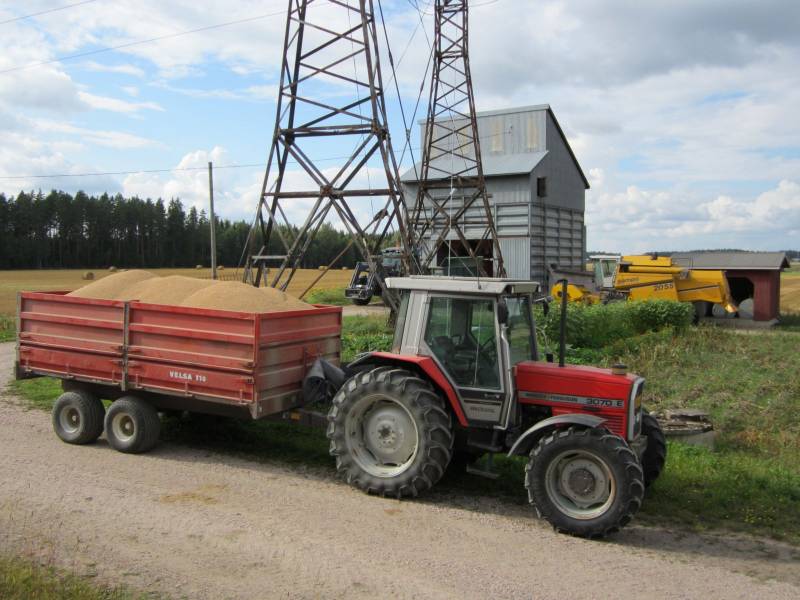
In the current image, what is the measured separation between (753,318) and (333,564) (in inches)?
810

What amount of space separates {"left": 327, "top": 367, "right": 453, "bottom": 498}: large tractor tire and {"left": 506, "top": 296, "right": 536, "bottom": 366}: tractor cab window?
0.89 metres

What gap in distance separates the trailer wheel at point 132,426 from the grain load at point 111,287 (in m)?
1.39

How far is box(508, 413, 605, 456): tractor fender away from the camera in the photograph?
593cm

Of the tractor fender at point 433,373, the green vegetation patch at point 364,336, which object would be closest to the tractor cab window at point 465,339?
the tractor fender at point 433,373

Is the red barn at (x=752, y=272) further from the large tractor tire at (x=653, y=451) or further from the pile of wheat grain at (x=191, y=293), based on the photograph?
the pile of wheat grain at (x=191, y=293)

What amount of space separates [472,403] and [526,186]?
19851 millimetres

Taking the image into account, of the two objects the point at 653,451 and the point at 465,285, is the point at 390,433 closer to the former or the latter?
the point at 465,285

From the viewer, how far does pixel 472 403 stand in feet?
21.5

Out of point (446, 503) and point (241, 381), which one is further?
point (241, 381)

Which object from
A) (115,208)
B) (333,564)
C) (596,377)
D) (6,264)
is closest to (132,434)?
(333,564)

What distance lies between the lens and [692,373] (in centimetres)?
1287

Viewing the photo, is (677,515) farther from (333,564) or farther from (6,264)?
(6,264)

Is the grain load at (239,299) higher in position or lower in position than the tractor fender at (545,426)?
higher

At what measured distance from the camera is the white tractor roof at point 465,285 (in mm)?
6484
